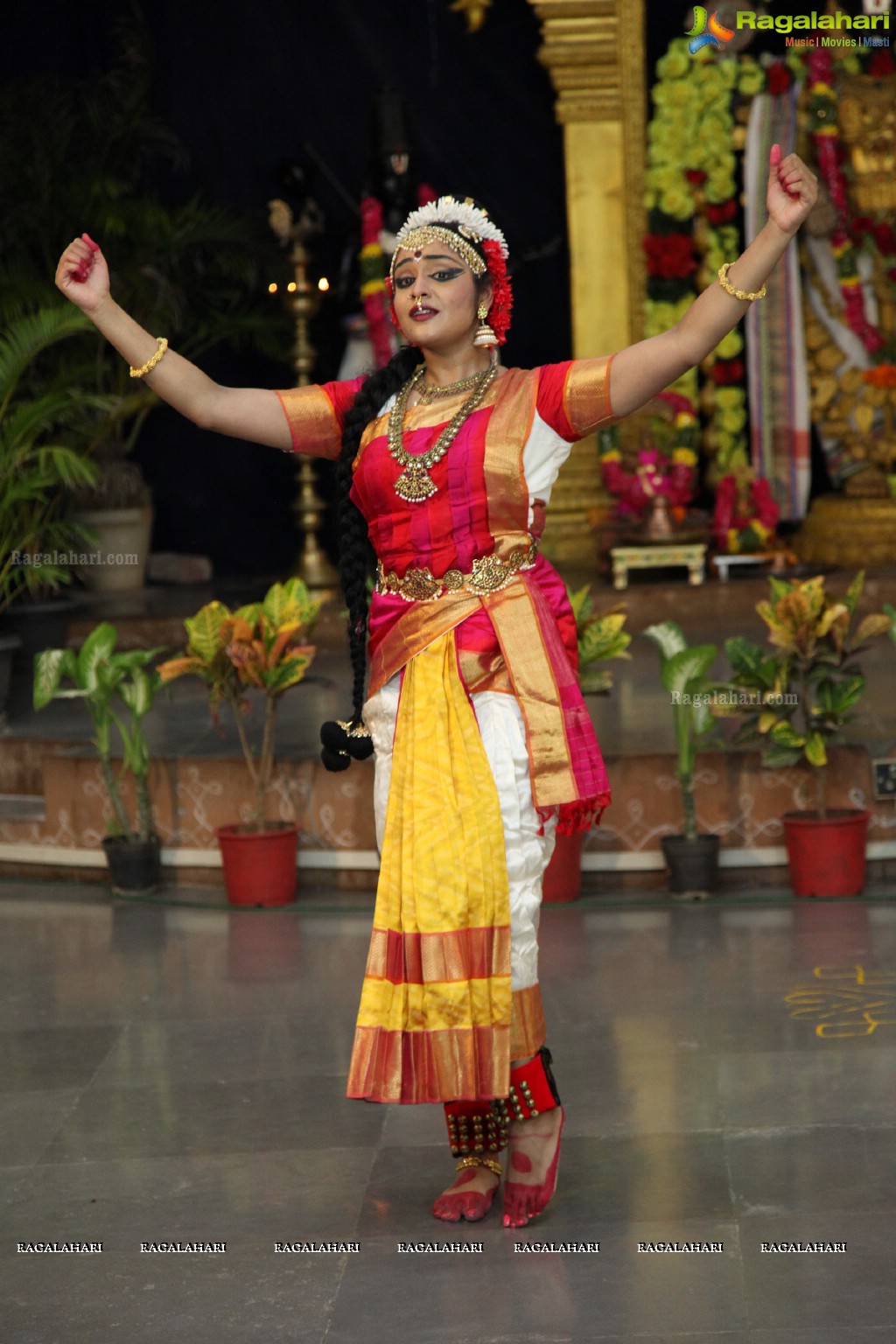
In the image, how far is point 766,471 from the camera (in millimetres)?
8078

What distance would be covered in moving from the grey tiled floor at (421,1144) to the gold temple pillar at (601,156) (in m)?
4.10

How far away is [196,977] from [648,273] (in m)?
4.71

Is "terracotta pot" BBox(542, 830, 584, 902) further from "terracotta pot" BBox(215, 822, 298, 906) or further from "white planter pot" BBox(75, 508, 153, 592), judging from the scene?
"white planter pot" BBox(75, 508, 153, 592)

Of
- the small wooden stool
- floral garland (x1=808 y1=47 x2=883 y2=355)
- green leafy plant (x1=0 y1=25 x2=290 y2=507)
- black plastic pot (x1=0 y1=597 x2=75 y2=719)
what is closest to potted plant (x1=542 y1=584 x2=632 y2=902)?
black plastic pot (x1=0 y1=597 x2=75 y2=719)

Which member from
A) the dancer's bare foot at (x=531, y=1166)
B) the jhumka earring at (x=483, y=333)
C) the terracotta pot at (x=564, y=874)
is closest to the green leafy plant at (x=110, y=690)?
the terracotta pot at (x=564, y=874)

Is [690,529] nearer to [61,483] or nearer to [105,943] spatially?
[61,483]

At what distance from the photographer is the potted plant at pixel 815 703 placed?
459 cm

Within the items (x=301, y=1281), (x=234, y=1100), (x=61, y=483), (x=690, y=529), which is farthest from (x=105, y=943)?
(x=690, y=529)

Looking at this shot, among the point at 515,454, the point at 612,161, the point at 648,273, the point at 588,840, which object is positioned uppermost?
the point at 612,161

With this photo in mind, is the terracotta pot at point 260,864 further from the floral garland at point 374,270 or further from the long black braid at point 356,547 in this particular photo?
the floral garland at point 374,270

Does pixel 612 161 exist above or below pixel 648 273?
above

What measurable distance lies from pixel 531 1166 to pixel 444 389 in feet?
3.86

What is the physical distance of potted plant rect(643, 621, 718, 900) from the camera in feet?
15.1

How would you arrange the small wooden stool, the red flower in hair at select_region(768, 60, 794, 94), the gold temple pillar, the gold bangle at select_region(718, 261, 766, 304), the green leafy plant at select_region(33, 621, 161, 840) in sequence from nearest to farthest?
the gold bangle at select_region(718, 261, 766, 304), the green leafy plant at select_region(33, 621, 161, 840), the small wooden stool, the red flower in hair at select_region(768, 60, 794, 94), the gold temple pillar
